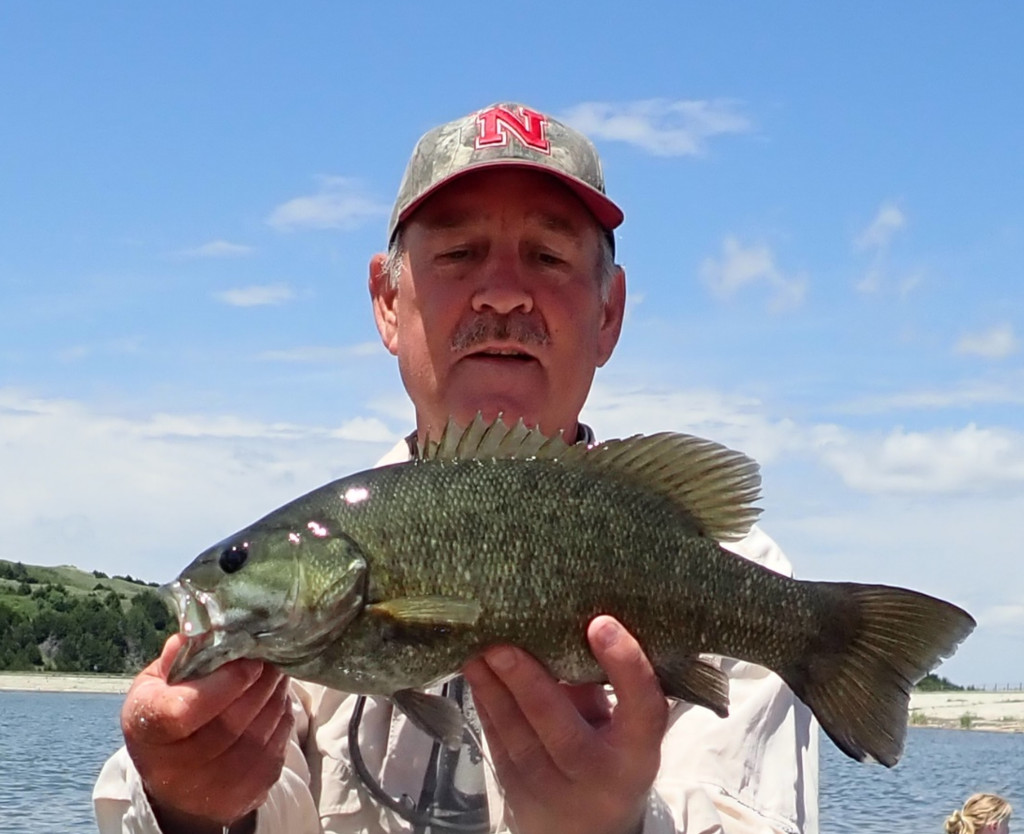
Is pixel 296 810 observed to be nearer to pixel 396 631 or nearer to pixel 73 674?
pixel 396 631

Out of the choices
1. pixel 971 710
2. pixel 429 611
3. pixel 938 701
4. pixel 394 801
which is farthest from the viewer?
pixel 938 701

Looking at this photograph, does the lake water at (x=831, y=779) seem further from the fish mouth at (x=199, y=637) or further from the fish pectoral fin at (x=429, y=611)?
the fish pectoral fin at (x=429, y=611)

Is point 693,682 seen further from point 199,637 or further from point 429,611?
point 199,637

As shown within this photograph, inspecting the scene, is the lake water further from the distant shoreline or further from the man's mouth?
the man's mouth

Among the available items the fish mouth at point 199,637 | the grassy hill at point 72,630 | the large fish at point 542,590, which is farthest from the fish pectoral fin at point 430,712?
the grassy hill at point 72,630

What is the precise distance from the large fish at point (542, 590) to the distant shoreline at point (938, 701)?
58634mm

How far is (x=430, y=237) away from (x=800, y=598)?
200 cm

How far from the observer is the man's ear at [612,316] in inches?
205

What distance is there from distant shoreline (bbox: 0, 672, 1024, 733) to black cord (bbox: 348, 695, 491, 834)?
5821 centimetres

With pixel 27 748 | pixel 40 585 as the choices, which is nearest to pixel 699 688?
pixel 27 748

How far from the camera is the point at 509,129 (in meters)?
4.89

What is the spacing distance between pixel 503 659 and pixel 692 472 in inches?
29.1

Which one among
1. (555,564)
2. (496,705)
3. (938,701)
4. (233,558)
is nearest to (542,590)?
(555,564)

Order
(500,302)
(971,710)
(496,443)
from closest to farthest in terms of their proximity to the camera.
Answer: (496,443), (500,302), (971,710)
